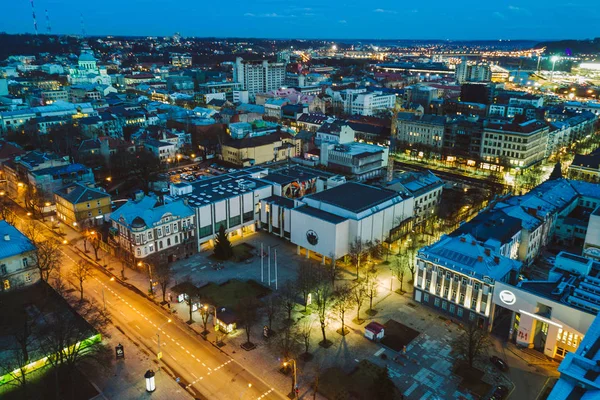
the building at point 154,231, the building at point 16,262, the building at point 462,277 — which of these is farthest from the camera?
the building at point 154,231

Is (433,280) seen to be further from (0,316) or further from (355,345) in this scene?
(0,316)

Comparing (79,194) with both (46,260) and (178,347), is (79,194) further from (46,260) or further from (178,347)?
(178,347)

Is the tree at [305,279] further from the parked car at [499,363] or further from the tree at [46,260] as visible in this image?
the tree at [46,260]

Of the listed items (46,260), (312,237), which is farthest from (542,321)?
(46,260)

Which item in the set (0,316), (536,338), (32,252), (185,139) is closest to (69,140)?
(185,139)

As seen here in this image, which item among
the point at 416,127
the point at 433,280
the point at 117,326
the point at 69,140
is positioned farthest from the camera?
the point at 416,127

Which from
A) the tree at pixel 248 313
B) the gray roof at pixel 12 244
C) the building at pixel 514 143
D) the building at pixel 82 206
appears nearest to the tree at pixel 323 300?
the tree at pixel 248 313

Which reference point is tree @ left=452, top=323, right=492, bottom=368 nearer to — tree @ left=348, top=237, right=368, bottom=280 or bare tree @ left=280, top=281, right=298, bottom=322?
tree @ left=348, top=237, right=368, bottom=280
